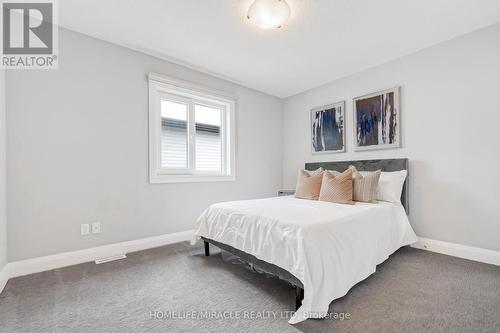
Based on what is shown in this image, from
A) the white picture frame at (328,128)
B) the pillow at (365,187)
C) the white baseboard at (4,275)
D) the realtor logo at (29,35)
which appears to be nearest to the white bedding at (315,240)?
the pillow at (365,187)

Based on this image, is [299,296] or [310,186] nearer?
[299,296]

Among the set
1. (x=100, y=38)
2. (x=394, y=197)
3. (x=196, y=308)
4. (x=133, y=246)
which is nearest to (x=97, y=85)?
(x=100, y=38)

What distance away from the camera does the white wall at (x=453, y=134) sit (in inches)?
91.6

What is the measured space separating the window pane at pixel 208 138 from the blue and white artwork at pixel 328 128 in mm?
1695

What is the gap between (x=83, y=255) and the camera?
237 cm

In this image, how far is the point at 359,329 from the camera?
135cm

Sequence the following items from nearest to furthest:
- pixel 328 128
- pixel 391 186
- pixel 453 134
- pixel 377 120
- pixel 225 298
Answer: pixel 225 298 < pixel 453 134 < pixel 391 186 < pixel 377 120 < pixel 328 128

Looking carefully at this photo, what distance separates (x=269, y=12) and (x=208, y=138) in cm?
204

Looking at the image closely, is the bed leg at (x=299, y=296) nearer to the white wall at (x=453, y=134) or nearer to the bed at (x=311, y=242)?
the bed at (x=311, y=242)

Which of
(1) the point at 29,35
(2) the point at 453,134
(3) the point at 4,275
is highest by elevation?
(1) the point at 29,35

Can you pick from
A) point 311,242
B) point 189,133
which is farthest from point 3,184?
point 311,242

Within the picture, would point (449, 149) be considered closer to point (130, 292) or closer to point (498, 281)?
point (498, 281)

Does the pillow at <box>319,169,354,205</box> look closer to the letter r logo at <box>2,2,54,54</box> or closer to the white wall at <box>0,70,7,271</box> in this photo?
the white wall at <box>0,70,7,271</box>

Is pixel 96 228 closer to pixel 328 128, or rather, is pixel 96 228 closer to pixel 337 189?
pixel 337 189
